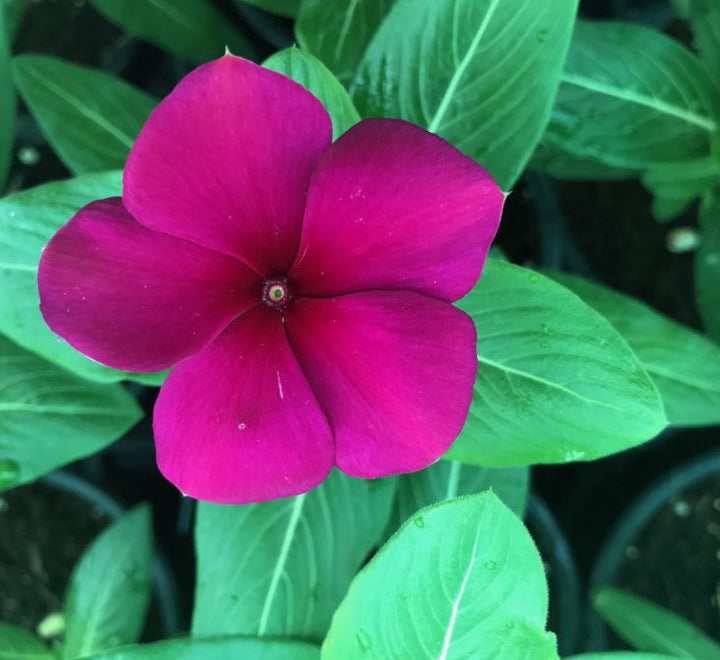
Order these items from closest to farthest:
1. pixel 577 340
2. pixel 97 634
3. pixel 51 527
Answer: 1. pixel 577 340
2. pixel 97 634
3. pixel 51 527

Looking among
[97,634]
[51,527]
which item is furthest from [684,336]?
[51,527]

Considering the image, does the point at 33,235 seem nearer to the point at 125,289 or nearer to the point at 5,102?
the point at 125,289

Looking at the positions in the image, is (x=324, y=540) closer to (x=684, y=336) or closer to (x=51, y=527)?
(x=684, y=336)

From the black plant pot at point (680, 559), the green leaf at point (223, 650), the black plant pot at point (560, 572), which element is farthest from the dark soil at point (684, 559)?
the green leaf at point (223, 650)

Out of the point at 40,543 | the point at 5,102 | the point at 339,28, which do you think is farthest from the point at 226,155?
the point at 40,543

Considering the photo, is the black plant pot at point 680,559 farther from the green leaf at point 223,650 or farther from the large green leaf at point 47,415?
the large green leaf at point 47,415
